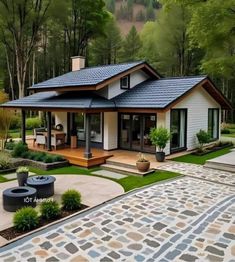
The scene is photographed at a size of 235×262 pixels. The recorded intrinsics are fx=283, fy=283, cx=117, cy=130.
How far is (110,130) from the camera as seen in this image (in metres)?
13.9

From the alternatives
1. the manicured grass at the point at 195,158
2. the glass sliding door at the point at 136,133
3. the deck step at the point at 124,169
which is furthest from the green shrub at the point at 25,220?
the glass sliding door at the point at 136,133

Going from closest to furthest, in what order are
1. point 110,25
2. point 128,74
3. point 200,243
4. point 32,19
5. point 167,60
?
1. point 200,243
2. point 128,74
3. point 32,19
4. point 167,60
5. point 110,25

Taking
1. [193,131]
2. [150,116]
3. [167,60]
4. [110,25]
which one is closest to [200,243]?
[150,116]

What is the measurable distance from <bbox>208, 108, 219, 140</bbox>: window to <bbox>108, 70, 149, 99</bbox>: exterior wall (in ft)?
14.3

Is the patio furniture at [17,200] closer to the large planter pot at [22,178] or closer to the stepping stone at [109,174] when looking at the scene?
the large planter pot at [22,178]

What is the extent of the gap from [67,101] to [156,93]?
14.0 ft

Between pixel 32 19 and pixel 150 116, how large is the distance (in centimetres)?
1462

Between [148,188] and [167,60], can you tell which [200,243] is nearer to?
[148,188]

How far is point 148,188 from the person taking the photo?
8586 mm

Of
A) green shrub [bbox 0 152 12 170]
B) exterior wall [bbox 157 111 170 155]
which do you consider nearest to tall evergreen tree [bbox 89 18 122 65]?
exterior wall [bbox 157 111 170 155]

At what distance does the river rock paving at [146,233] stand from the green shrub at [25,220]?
419 millimetres

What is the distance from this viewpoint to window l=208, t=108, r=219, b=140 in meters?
16.6

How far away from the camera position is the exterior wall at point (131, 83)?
13870 millimetres

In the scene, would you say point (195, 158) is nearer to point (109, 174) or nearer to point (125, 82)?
point (109, 174)
